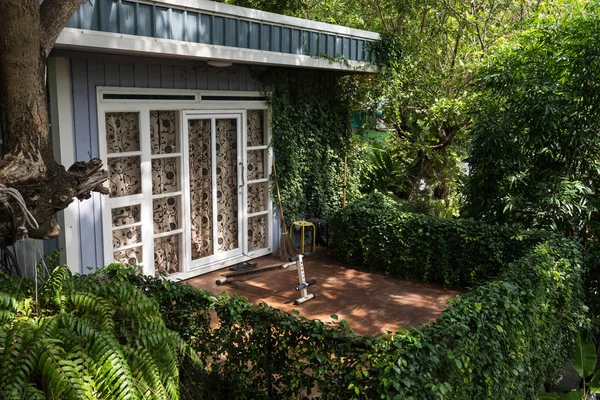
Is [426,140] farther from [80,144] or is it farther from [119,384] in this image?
[119,384]

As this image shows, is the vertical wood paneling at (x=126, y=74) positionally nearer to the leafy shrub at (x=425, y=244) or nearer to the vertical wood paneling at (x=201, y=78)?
the vertical wood paneling at (x=201, y=78)

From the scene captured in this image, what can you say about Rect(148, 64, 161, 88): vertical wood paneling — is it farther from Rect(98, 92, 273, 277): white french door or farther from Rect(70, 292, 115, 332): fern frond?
Rect(70, 292, 115, 332): fern frond

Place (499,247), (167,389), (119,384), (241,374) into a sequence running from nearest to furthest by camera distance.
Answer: (119,384), (167,389), (241,374), (499,247)

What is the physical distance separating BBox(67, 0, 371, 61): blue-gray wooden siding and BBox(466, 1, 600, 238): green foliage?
90.9 inches

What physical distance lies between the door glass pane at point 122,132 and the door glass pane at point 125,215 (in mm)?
705

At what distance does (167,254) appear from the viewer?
754 centimetres

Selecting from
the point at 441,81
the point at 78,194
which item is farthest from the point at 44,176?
the point at 441,81

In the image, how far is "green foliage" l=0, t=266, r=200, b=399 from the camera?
269 centimetres

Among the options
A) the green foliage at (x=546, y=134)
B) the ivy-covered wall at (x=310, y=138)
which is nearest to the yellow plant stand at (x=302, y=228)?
A: the ivy-covered wall at (x=310, y=138)

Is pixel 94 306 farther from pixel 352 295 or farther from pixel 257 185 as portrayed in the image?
pixel 257 185

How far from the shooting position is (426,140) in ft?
39.6

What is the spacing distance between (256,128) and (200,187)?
1361 millimetres

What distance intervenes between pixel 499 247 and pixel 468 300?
3.13 meters

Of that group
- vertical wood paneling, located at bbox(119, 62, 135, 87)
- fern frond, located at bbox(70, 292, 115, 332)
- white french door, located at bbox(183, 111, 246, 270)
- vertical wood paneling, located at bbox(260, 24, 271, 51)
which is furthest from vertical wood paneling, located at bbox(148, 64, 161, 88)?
fern frond, located at bbox(70, 292, 115, 332)
